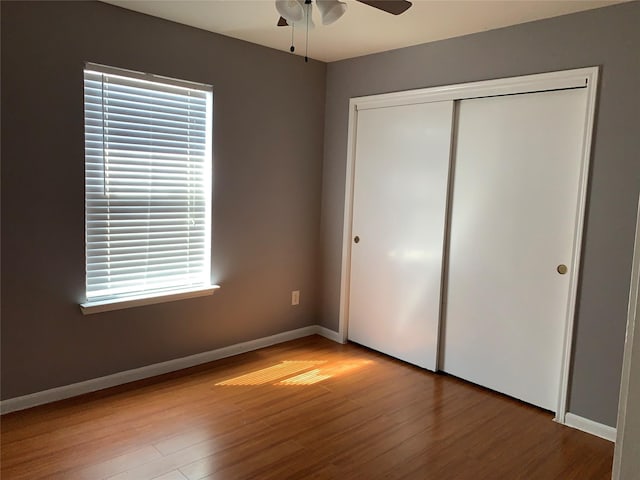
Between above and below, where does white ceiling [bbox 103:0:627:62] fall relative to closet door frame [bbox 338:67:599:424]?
above

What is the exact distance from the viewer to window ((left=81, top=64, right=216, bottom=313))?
9.70 ft

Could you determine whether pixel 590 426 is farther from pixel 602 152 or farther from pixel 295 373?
pixel 295 373

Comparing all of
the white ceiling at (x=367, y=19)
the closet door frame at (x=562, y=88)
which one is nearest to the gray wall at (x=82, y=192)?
the white ceiling at (x=367, y=19)

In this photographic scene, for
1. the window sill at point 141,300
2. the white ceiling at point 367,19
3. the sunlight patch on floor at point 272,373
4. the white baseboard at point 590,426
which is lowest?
the sunlight patch on floor at point 272,373

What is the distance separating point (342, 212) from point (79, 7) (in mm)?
2293

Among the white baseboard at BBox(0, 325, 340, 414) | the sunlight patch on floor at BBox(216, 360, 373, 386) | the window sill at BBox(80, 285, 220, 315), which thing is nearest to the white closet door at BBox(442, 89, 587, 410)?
the sunlight patch on floor at BBox(216, 360, 373, 386)

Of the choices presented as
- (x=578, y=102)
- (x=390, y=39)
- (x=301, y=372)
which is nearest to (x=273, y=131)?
(x=390, y=39)

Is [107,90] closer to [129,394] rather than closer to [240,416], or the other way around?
[129,394]

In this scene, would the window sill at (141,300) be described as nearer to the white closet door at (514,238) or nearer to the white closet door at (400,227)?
the white closet door at (400,227)

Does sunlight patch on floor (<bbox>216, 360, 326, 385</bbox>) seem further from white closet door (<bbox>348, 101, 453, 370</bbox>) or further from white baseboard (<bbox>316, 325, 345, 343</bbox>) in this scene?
white closet door (<bbox>348, 101, 453, 370</bbox>)

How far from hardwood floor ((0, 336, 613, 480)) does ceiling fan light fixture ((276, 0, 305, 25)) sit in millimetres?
2056

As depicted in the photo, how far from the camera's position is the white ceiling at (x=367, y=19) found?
2.70m

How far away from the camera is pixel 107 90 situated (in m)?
2.95

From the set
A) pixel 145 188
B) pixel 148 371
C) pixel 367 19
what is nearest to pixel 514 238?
pixel 367 19
